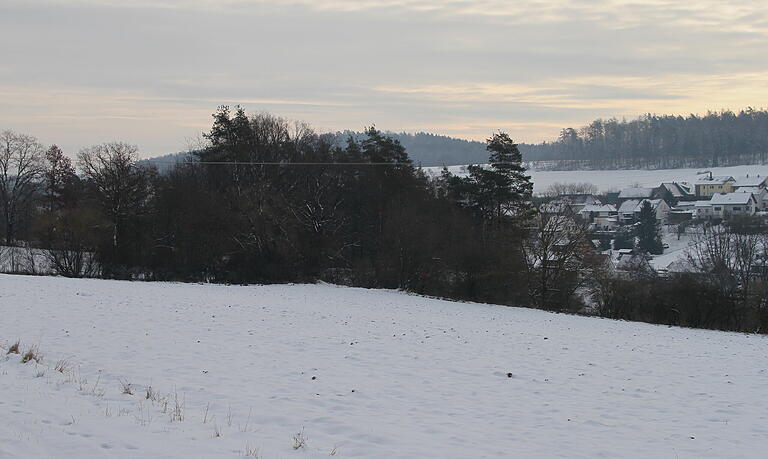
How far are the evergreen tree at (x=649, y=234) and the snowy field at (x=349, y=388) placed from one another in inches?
2901

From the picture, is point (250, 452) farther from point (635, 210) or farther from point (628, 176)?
point (628, 176)

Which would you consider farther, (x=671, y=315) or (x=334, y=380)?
(x=671, y=315)

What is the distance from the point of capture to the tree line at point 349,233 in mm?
43969

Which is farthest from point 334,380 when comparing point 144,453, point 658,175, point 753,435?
point 658,175

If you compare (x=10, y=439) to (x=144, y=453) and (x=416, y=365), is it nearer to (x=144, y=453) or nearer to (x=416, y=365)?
(x=144, y=453)

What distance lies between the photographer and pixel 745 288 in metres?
39.9

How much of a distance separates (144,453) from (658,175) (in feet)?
598

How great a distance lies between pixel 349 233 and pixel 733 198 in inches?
3763

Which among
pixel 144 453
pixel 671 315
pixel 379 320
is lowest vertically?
pixel 671 315

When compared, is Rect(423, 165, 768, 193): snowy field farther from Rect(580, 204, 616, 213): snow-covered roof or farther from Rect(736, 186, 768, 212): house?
Rect(736, 186, 768, 212): house

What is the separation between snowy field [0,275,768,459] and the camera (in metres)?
7.77

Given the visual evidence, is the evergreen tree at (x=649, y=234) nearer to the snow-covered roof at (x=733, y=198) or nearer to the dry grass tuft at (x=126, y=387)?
the snow-covered roof at (x=733, y=198)

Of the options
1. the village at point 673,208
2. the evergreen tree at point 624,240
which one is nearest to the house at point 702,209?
the village at point 673,208

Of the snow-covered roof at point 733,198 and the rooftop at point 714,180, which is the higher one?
the rooftop at point 714,180
